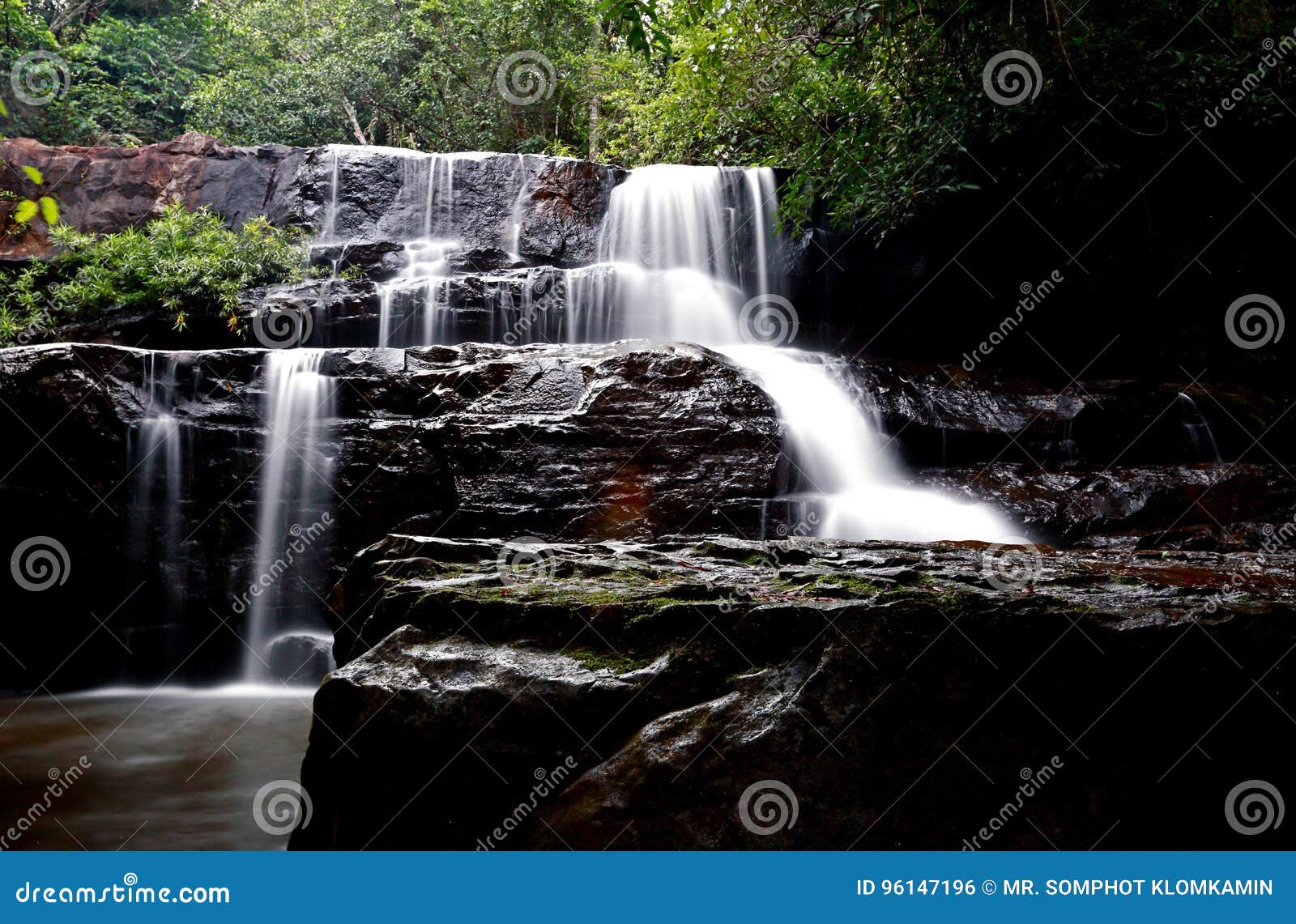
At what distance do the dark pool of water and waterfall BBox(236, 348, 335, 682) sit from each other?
0.58 meters

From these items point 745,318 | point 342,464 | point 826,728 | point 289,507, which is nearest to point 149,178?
point 289,507

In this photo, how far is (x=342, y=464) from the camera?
6.54 meters

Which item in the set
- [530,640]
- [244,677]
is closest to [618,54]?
[244,677]

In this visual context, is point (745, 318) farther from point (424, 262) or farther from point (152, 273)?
point (152, 273)

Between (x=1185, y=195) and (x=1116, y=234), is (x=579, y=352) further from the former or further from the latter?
(x=1185, y=195)

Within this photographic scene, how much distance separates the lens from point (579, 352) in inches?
249

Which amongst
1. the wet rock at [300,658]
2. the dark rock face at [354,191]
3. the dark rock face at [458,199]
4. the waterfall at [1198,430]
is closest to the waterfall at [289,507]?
the wet rock at [300,658]

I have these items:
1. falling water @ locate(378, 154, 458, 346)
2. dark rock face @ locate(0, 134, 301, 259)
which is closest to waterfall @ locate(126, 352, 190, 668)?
falling water @ locate(378, 154, 458, 346)

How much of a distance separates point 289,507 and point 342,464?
587 mm

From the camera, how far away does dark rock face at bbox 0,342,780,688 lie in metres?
5.66

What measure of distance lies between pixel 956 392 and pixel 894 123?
3.10 m

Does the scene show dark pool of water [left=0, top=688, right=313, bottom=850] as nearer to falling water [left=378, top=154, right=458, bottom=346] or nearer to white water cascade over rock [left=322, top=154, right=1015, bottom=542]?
white water cascade over rock [left=322, top=154, right=1015, bottom=542]

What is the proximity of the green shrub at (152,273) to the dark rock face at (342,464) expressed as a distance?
9.54 feet

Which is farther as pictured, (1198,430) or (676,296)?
(676,296)
